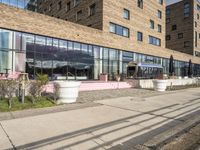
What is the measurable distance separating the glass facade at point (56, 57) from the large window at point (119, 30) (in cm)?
230

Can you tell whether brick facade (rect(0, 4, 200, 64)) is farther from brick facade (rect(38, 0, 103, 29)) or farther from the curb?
the curb

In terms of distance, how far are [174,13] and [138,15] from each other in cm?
2897

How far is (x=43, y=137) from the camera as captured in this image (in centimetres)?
536

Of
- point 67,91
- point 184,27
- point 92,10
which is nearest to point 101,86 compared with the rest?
point 67,91

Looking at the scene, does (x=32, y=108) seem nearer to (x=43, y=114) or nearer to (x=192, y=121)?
(x=43, y=114)

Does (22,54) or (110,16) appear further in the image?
(110,16)

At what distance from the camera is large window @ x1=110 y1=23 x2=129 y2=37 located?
86.1 ft

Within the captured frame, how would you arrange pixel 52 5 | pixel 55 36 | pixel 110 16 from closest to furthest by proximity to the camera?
pixel 55 36 < pixel 110 16 < pixel 52 5

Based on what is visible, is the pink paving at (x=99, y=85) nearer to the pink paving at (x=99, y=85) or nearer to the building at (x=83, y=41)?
the pink paving at (x=99, y=85)

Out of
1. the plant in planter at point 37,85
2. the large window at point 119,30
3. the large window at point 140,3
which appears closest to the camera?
the plant in planter at point 37,85

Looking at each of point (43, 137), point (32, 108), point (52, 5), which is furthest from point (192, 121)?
point (52, 5)

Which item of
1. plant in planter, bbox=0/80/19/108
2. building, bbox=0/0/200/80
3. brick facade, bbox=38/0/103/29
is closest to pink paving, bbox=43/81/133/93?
building, bbox=0/0/200/80

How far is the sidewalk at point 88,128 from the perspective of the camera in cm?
500

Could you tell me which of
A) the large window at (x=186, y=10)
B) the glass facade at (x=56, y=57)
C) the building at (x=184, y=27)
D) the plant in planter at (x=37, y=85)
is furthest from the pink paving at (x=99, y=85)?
the large window at (x=186, y=10)
